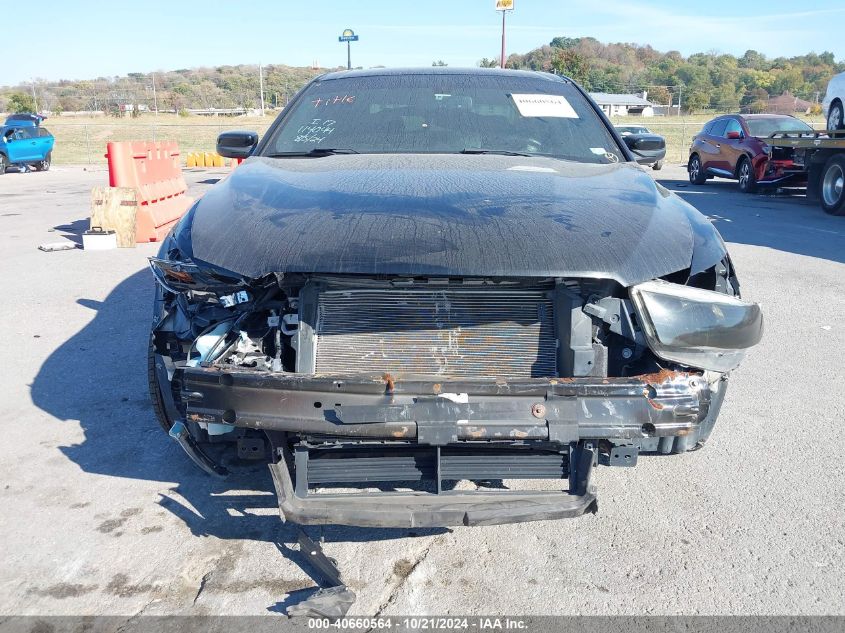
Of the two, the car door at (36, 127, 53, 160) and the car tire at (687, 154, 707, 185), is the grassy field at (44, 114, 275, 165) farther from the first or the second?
the car tire at (687, 154, 707, 185)

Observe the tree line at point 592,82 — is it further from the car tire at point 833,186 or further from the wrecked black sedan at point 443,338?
the wrecked black sedan at point 443,338

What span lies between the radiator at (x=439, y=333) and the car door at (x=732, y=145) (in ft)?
49.5

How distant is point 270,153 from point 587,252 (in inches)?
85.3

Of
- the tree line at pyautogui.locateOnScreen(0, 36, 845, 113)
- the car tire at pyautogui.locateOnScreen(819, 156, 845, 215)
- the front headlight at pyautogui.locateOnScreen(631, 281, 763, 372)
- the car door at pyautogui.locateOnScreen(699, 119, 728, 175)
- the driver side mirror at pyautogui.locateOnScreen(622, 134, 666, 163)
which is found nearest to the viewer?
the front headlight at pyautogui.locateOnScreen(631, 281, 763, 372)

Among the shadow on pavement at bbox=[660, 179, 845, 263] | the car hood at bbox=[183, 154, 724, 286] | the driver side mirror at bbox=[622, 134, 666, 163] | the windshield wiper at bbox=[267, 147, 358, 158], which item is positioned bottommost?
the shadow on pavement at bbox=[660, 179, 845, 263]

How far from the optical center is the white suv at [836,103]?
41.5ft

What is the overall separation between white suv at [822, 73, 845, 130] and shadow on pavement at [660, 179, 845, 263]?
4.90 ft

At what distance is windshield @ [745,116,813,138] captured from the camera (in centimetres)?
1583

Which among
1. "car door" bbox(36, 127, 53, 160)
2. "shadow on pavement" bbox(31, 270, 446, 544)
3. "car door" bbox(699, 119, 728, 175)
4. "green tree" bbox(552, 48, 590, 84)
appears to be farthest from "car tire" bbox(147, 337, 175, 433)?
"green tree" bbox(552, 48, 590, 84)

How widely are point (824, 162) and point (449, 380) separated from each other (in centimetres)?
1263

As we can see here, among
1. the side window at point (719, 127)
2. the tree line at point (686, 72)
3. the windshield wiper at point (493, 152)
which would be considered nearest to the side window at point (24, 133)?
the side window at point (719, 127)

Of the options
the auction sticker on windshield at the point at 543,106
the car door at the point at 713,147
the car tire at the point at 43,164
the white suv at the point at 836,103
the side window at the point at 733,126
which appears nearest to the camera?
the auction sticker on windshield at the point at 543,106

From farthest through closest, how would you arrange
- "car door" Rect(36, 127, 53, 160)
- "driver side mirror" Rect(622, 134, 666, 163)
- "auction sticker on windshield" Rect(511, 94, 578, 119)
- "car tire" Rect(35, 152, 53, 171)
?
"car tire" Rect(35, 152, 53, 171)
"car door" Rect(36, 127, 53, 160)
"driver side mirror" Rect(622, 134, 666, 163)
"auction sticker on windshield" Rect(511, 94, 578, 119)

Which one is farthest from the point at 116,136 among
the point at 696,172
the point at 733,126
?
the point at 733,126
